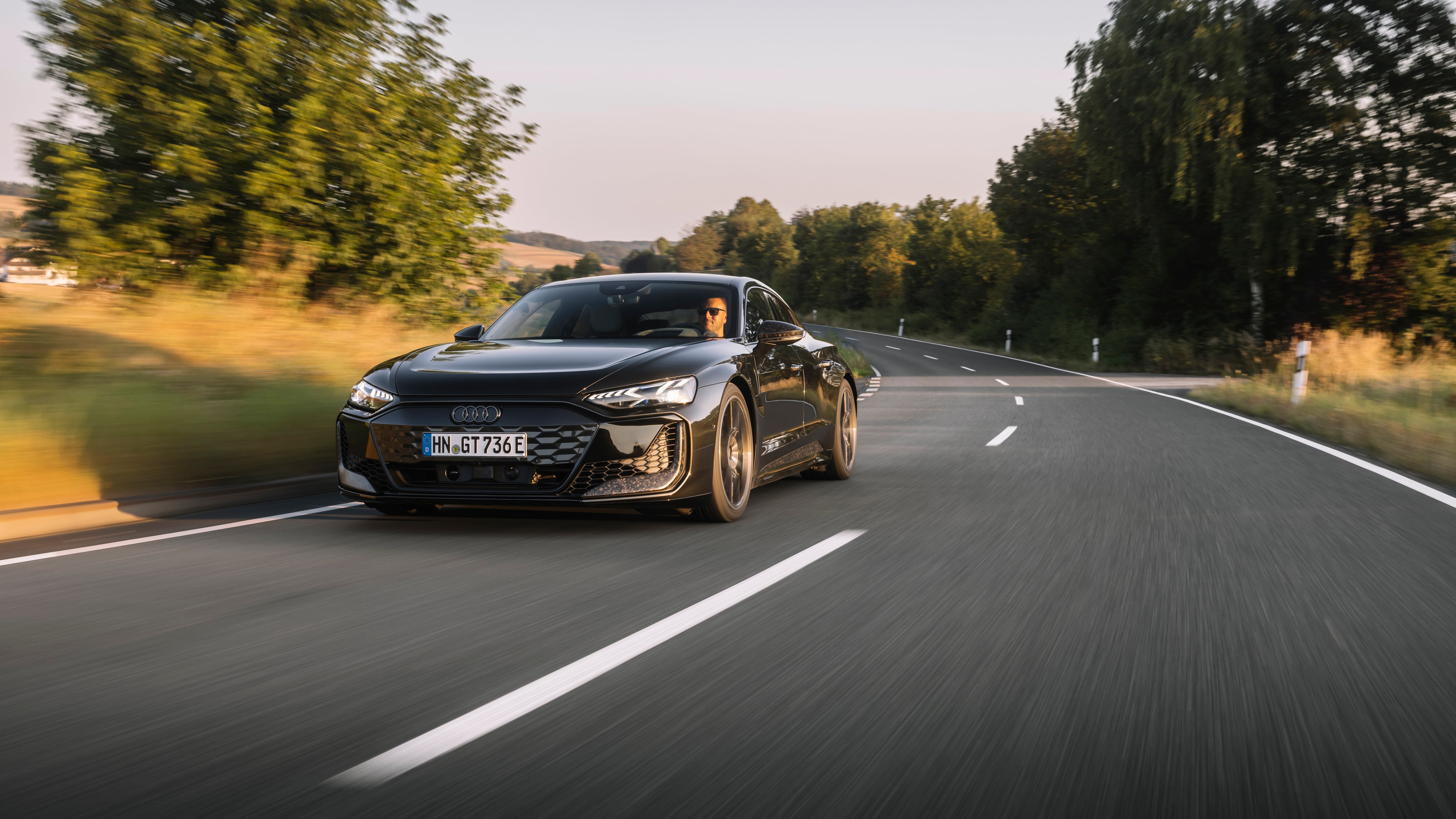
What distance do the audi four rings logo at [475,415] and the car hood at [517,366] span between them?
0.08 meters

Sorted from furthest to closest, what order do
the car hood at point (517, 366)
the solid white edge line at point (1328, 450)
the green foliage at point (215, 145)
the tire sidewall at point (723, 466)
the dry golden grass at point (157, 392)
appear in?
the green foliage at point (215, 145), the solid white edge line at point (1328, 450), the dry golden grass at point (157, 392), the tire sidewall at point (723, 466), the car hood at point (517, 366)

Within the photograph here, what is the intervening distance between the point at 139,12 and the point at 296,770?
13.9 metres

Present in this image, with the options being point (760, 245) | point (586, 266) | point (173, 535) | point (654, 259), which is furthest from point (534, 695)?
point (654, 259)

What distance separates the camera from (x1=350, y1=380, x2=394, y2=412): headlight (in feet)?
20.1

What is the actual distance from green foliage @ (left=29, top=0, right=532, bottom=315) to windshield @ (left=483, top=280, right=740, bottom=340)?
742 cm

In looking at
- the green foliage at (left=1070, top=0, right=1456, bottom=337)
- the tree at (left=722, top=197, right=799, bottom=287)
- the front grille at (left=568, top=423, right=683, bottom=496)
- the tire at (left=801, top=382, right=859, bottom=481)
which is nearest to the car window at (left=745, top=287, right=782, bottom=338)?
the tire at (left=801, top=382, right=859, bottom=481)

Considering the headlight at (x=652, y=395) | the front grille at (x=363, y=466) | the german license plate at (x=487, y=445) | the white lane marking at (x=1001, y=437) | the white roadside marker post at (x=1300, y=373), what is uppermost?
the headlight at (x=652, y=395)

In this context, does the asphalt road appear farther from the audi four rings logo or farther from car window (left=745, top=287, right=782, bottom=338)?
car window (left=745, top=287, right=782, bottom=338)

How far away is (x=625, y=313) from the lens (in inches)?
292

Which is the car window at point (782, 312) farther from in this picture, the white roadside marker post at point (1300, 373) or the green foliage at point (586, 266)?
the green foliage at point (586, 266)

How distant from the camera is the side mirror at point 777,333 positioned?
24.1 feet

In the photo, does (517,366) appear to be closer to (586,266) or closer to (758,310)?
(758,310)

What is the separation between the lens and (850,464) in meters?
9.31

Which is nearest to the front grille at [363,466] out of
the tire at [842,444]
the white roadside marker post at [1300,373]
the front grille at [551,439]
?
the front grille at [551,439]
